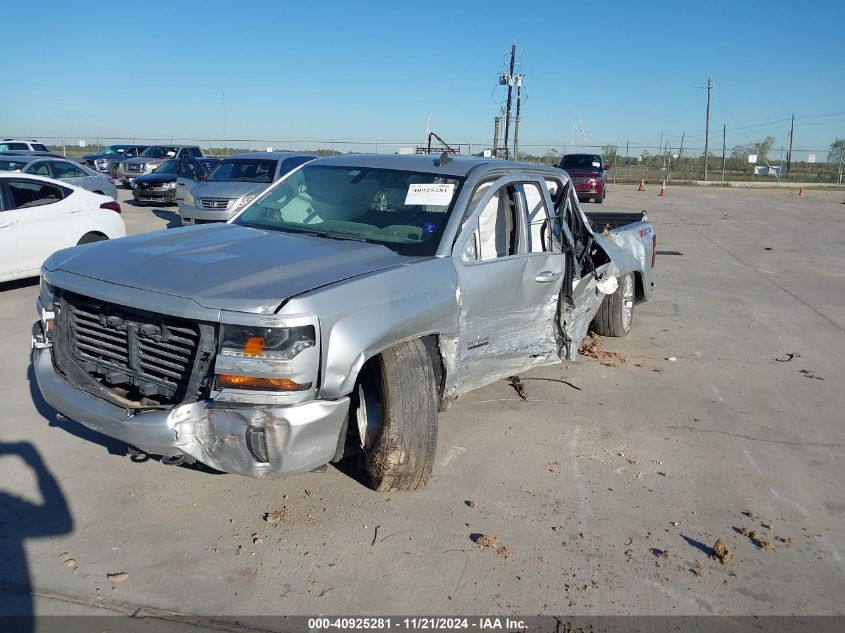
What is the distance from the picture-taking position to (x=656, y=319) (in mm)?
8617

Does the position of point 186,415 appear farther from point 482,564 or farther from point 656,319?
point 656,319

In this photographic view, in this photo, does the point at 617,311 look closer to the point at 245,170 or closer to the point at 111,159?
the point at 245,170

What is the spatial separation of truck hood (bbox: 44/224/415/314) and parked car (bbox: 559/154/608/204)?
22413 mm

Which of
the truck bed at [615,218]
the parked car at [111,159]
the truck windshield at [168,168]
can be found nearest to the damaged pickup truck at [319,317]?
the truck bed at [615,218]

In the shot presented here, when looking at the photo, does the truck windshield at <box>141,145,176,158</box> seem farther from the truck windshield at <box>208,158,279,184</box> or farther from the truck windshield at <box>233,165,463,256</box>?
the truck windshield at <box>233,165,463,256</box>

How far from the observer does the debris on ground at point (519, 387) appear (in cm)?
582

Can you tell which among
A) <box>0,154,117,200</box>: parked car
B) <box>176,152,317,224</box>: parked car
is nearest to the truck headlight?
<box>176,152,317,224</box>: parked car

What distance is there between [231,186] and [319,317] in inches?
448

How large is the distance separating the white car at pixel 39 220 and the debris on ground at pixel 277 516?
632 centimetres

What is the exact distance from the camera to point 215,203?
1380 centimetres

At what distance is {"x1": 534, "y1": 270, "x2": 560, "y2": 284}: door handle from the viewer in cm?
513

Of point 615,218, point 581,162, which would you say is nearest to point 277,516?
point 615,218

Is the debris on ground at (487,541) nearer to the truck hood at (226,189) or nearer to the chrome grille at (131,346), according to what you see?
the chrome grille at (131,346)

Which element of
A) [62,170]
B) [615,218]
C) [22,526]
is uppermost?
[62,170]
